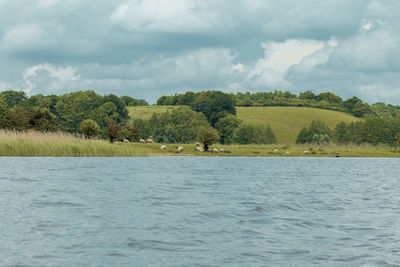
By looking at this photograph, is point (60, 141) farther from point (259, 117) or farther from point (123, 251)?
point (259, 117)

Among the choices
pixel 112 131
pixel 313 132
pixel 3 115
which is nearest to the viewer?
pixel 3 115

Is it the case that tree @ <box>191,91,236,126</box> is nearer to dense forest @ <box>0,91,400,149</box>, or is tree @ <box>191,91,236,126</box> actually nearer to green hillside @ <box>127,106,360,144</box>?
dense forest @ <box>0,91,400,149</box>

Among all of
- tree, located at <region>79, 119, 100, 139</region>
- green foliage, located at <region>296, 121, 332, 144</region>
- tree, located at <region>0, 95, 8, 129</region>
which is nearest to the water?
tree, located at <region>79, 119, 100, 139</region>

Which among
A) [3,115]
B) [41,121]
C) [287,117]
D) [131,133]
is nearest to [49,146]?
[3,115]

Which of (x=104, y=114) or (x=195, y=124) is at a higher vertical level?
(x=104, y=114)

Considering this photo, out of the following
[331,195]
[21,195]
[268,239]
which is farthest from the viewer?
[331,195]

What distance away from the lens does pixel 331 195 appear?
64.4 feet

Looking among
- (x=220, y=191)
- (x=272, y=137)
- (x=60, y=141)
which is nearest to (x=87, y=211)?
(x=220, y=191)

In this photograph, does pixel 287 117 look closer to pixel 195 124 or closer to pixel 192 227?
pixel 195 124

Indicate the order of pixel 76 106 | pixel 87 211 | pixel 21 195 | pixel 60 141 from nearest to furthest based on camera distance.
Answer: pixel 87 211 → pixel 21 195 → pixel 60 141 → pixel 76 106

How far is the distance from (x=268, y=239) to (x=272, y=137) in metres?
125

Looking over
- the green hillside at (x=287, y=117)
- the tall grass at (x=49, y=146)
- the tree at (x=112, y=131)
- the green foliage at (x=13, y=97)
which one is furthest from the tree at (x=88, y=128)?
the green foliage at (x=13, y=97)

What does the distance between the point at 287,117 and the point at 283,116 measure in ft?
6.61

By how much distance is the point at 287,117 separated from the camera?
178 metres
